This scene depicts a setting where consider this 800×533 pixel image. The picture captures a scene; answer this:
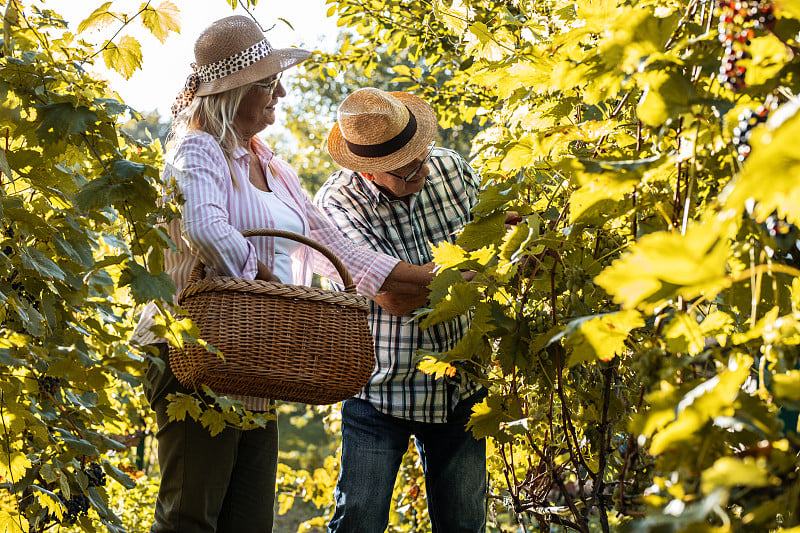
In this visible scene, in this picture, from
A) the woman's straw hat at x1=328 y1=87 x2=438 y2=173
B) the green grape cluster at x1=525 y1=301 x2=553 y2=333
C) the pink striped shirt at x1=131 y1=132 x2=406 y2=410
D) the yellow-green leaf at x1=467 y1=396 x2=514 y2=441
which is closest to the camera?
the green grape cluster at x1=525 y1=301 x2=553 y2=333

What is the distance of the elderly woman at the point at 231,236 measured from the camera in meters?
2.01

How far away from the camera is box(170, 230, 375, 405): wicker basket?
182 centimetres

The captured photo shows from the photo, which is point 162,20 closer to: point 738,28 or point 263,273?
point 263,273

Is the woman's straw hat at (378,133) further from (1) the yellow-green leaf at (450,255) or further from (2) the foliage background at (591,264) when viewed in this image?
(1) the yellow-green leaf at (450,255)

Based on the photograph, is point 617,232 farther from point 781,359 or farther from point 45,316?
point 45,316

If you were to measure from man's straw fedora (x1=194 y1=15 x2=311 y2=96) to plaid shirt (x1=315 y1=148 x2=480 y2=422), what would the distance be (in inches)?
21.9

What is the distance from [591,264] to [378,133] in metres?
1.27

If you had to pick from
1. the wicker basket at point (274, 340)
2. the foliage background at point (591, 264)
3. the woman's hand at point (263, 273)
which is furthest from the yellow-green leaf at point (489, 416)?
the woman's hand at point (263, 273)

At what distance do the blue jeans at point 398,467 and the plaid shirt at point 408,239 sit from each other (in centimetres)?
6

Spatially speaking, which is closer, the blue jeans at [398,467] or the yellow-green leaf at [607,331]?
the yellow-green leaf at [607,331]

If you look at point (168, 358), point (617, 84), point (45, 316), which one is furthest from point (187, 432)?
point (617, 84)

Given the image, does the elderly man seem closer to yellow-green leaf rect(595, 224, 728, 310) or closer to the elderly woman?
the elderly woman

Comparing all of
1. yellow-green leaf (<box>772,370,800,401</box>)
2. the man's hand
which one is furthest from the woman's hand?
yellow-green leaf (<box>772,370,800,401</box>)

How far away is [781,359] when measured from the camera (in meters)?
0.80
